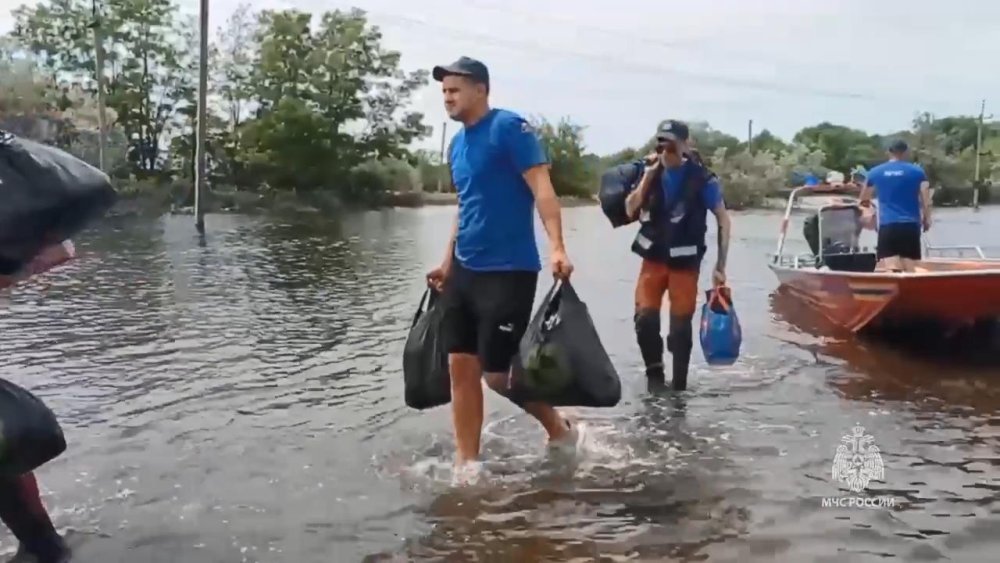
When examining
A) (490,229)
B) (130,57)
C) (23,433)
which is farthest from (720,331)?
(130,57)

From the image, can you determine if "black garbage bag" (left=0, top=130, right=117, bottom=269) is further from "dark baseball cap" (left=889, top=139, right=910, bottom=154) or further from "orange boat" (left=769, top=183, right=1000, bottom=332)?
"dark baseball cap" (left=889, top=139, right=910, bottom=154)

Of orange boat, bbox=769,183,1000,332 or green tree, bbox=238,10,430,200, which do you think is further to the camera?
green tree, bbox=238,10,430,200

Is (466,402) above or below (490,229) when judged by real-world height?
below

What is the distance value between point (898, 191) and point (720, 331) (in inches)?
120

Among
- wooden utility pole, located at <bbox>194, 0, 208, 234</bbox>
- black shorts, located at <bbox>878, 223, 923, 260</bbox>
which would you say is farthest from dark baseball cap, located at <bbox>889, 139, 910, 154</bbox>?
wooden utility pole, located at <bbox>194, 0, 208, 234</bbox>

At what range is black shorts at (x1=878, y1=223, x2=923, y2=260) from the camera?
955 cm

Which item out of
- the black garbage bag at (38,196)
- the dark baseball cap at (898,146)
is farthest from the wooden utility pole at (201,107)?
the black garbage bag at (38,196)

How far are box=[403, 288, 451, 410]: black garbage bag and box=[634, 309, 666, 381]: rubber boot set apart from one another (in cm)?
215

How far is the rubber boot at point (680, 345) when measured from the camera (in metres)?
7.24

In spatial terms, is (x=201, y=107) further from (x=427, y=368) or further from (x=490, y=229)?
(x=490, y=229)

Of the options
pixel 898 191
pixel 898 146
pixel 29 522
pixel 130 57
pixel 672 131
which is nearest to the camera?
pixel 29 522

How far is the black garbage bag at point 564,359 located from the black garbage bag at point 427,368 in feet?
1.65

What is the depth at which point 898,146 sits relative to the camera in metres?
9.74

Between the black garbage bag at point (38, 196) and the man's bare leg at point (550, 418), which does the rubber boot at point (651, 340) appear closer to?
the man's bare leg at point (550, 418)
